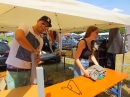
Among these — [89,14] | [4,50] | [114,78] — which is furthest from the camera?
[4,50]

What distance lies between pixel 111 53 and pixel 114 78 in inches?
63.7

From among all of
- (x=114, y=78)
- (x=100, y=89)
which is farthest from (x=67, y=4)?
(x=114, y=78)

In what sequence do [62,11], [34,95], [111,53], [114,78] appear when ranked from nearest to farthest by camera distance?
1. [34,95]
2. [62,11]
3. [114,78]
4. [111,53]

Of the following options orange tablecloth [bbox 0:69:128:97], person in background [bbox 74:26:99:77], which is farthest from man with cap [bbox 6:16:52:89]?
person in background [bbox 74:26:99:77]

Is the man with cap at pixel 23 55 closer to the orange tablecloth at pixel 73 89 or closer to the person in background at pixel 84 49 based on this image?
the orange tablecloth at pixel 73 89

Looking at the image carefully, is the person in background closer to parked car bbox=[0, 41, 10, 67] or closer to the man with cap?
the man with cap

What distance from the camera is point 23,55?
1686mm

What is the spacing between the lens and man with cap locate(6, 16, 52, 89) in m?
1.64

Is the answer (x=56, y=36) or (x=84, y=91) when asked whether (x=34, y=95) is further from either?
(x=56, y=36)

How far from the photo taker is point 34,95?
1490 mm

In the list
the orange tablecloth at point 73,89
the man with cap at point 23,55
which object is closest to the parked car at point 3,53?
the man with cap at point 23,55

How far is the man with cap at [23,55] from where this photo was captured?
164 centimetres

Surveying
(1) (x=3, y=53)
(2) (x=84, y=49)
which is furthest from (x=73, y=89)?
(1) (x=3, y=53)

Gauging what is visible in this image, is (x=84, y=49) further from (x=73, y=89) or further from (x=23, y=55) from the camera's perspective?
(x=23, y=55)
